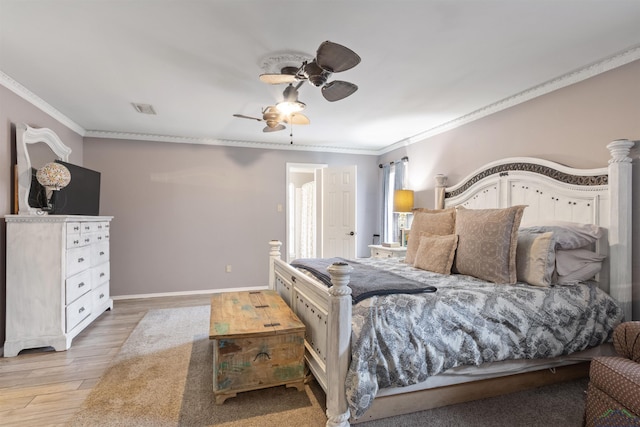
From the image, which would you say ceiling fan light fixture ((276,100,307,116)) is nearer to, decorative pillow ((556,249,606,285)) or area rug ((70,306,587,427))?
area rug ((70,306,587,427))

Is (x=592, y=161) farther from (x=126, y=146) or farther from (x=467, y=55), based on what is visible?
(x=126, y=146)

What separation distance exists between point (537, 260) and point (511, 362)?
768mm

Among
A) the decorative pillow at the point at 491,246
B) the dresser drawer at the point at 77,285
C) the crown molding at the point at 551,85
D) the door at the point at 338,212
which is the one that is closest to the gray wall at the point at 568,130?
the crown molding at the point at 551,85

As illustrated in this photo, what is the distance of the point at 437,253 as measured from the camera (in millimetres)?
2918

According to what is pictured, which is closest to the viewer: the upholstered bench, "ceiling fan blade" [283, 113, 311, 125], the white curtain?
the upholstered bench

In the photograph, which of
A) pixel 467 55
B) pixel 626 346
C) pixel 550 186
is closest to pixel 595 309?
pixel 626 346

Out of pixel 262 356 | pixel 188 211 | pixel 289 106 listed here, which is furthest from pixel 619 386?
pixel 188 211

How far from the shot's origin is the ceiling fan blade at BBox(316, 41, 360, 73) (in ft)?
6.02

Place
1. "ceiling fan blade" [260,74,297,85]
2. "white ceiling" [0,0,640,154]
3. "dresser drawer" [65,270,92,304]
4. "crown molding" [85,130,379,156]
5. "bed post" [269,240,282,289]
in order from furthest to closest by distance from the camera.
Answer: "crown molding" [85,130,379,156] < "bed post" [269,240,282,289] < "dresser drawer" [65,270,92,304] < "ceiling fan blade" [260,74,297,85] < "white ceiling" [0,0,640,154]

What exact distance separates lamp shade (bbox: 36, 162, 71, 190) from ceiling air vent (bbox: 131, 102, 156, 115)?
97 centimetres

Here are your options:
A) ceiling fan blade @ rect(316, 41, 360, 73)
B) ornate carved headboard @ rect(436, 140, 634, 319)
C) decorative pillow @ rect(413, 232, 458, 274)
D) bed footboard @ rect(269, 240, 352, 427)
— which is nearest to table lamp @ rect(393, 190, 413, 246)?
ornate carved headboard @ rect(436, 140, 634, 319)

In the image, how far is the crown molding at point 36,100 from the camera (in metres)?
2.97

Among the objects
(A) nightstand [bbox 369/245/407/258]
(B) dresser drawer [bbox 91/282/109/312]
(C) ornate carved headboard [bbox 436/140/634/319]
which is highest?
(C) ornate carved headboard [bbox 436/140/634/319]

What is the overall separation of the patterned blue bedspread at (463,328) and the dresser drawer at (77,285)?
2.89m
